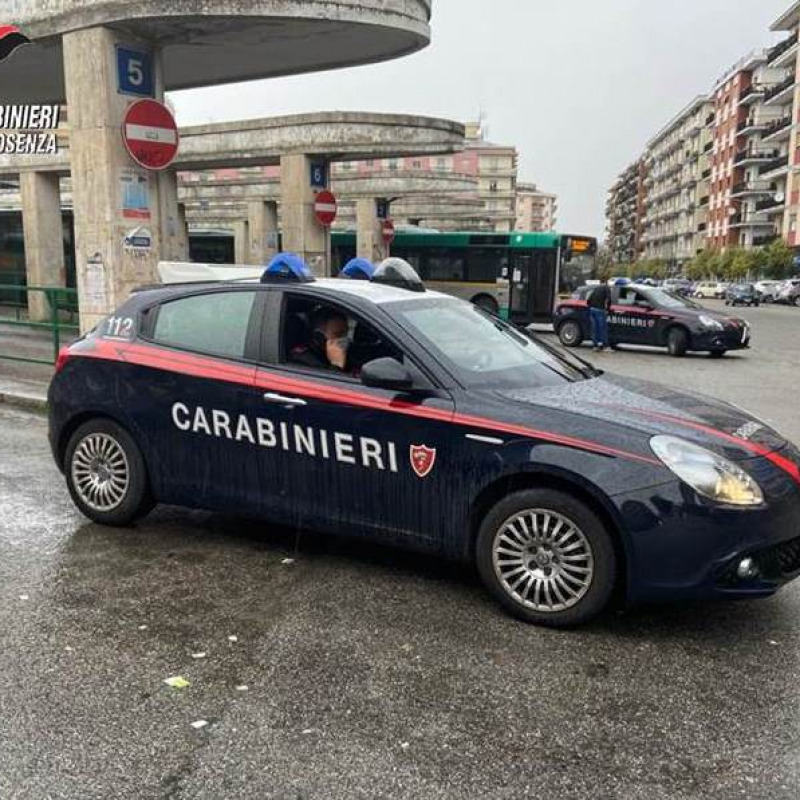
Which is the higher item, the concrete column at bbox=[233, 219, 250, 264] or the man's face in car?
the concrete column at bbox=[233, 219, 250, 264]

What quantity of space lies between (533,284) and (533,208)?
164221 millimetres

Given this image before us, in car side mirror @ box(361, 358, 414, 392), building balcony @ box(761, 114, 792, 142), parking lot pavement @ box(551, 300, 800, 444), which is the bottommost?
parking lot pavement @ box(551, 300, 800, 444)

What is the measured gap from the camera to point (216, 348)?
4.97 m

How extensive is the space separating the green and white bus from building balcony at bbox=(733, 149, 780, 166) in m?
69.6

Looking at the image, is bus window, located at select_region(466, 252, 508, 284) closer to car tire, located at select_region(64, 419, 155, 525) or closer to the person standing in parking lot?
the person standing in parking lot

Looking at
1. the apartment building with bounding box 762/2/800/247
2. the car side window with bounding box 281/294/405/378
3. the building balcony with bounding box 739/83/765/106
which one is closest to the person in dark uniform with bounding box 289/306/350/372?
the car side window with bounding box 281/294/405/378

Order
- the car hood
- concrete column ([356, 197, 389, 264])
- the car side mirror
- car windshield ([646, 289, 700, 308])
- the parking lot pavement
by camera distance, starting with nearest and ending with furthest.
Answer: the car hood → the car side mirror → the parking lot pavement → car windshield ([646, 289, 700, 308]) → concrete column ([356, 197, 389, 264])

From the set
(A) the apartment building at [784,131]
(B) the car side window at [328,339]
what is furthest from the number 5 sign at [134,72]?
(A) the apartment building at [784,131]

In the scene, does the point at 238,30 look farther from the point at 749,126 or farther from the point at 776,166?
the point at 749,126

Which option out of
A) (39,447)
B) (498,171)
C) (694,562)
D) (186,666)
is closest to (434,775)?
(186,666)

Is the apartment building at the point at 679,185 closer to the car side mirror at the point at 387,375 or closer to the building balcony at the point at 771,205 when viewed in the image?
the building balcony at the point at 771,205

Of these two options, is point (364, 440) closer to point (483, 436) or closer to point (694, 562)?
point (483, 436)

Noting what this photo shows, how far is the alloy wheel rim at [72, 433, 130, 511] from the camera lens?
5.29m

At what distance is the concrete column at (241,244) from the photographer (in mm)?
32281
